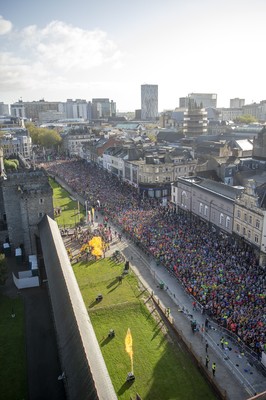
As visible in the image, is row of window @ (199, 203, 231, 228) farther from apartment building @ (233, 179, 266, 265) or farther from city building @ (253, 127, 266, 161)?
city building @ (253, 127, 266, 161)

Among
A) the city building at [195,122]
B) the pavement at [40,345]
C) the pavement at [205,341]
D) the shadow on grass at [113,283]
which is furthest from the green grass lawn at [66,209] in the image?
the city building at [195,122]

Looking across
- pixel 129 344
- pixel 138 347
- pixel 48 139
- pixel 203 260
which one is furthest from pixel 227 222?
pixel 48 139

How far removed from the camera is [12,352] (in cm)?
2706

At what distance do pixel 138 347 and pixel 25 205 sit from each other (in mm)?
23836

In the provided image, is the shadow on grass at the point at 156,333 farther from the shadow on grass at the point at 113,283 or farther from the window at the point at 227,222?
the window at the point at 227,222

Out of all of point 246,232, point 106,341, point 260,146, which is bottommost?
point 106,341

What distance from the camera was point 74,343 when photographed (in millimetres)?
19953

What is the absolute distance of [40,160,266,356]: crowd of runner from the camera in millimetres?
28609

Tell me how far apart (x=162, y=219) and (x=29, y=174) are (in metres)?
20.7

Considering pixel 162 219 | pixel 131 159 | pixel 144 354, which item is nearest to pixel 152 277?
pixel 144 354

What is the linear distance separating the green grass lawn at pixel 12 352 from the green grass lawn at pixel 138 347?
6037 millimetres

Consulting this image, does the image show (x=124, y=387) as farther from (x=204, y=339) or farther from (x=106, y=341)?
(x=204, y=339)

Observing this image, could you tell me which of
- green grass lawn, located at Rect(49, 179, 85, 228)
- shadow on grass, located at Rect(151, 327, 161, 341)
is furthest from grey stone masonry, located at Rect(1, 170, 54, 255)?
shadow on grass, located at Rect(151, 327, 161, 341)

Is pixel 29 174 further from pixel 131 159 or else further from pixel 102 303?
pixel 131 159
